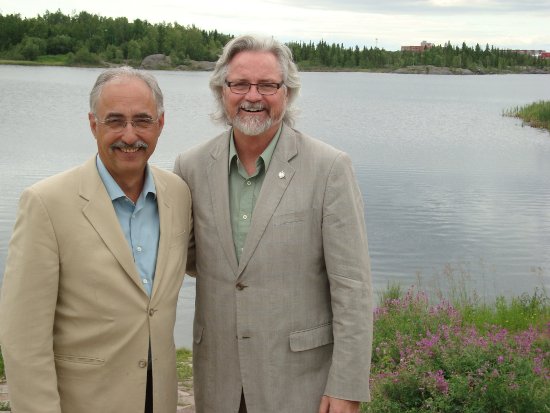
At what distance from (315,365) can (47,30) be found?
383ft

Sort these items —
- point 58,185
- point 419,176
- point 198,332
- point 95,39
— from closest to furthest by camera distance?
point 58,185
point 198,332
point 419,176
point 95,39

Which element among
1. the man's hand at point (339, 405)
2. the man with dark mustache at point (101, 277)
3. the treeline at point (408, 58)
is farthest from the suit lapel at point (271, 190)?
the treeline at point (408, 58)

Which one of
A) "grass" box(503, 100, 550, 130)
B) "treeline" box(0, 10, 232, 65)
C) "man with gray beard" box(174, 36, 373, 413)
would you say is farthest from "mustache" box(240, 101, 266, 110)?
"treeline" box(0, 10, 232, 65)

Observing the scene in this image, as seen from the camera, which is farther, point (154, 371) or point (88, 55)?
point (88, 55)

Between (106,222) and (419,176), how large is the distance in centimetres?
1811

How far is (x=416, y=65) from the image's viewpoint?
454ft

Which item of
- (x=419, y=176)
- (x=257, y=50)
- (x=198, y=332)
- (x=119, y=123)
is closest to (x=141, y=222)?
(x=119, y=123)

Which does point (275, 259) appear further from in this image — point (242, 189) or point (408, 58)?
point (408, 58)

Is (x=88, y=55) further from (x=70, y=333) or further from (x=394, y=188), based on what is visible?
(x=70, y=333)

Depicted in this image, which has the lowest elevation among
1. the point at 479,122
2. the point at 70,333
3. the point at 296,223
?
the point at 479,122

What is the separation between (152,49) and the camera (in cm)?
11412

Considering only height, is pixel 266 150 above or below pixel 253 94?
below

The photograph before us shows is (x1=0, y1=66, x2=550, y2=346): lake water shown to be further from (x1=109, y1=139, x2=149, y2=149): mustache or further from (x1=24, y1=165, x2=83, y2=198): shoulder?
(x1=24, y1=165, x2=83, y2=198): shoulder

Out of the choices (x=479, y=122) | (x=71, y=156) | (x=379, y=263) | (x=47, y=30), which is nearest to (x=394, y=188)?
(x=379, y=263)
